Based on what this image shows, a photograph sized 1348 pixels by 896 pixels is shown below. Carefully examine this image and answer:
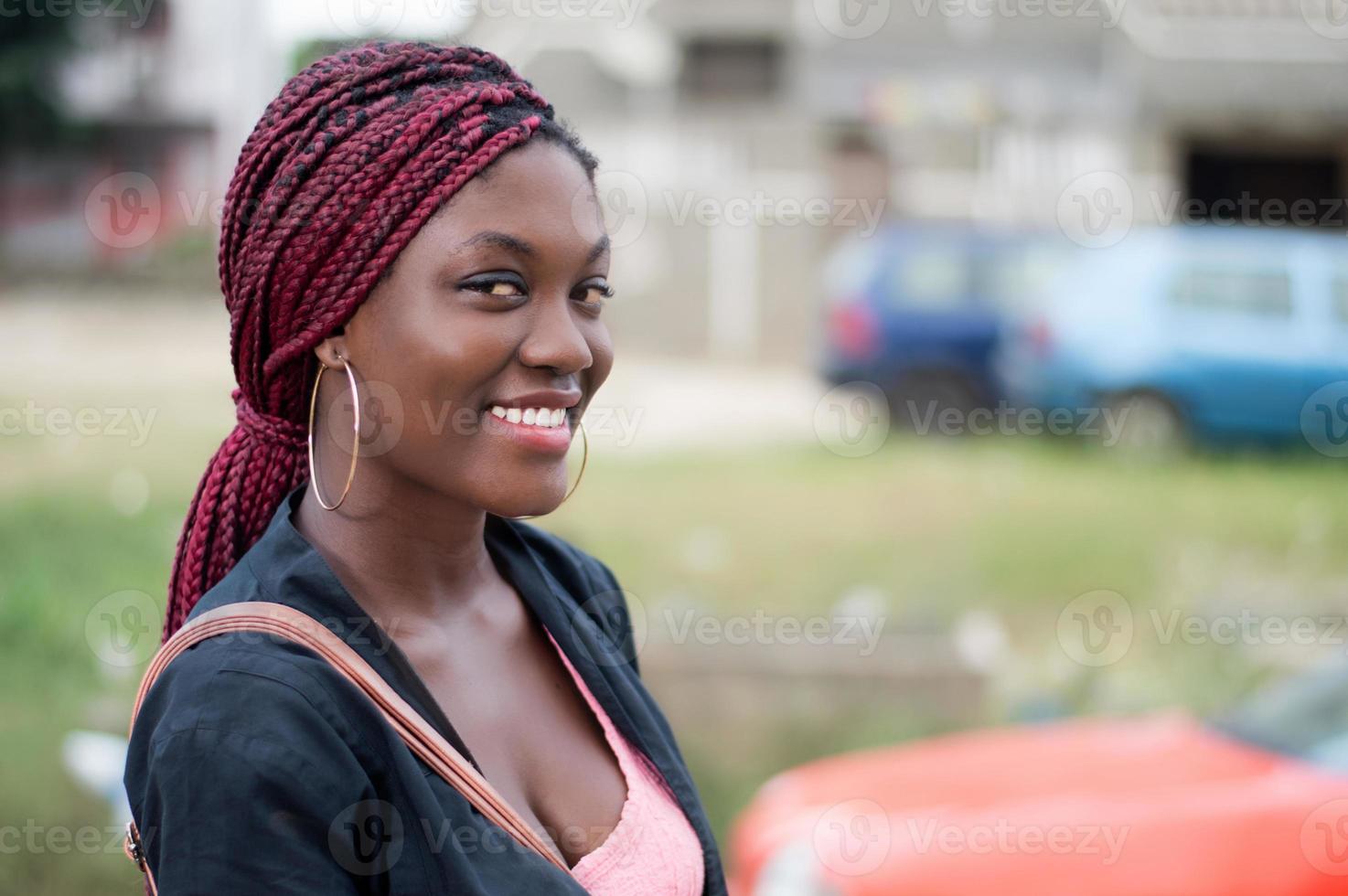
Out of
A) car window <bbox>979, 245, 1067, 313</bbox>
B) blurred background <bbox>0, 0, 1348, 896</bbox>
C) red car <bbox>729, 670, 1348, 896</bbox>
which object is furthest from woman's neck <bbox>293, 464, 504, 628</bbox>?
car window <bbox>979, 245, 1067, 313</bbox>

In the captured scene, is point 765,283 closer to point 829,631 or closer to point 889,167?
point 889,167

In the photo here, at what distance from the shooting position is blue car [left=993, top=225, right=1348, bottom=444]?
29.2 ft

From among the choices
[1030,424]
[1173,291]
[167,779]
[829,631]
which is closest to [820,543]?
[829,631]

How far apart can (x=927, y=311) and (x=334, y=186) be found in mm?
8735

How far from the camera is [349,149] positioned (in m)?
1.54

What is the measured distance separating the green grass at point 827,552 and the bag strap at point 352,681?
315cm

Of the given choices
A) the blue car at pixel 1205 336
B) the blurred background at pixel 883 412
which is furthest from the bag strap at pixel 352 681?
the blue car at pixel 1205 336

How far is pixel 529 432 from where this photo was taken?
5.20 feet

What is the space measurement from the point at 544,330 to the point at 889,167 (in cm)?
1461

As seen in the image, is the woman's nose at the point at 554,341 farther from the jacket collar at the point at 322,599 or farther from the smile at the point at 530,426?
the jacket collar at the point at 322,599

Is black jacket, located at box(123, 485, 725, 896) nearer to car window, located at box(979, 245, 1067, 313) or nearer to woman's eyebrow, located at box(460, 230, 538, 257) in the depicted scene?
woman's eyebrow, located at box(460, 230, 538, 257)

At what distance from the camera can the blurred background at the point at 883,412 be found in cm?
384

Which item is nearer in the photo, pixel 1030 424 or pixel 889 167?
pixel 1030 424

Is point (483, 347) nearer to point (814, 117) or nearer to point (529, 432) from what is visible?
point (529, 432)
